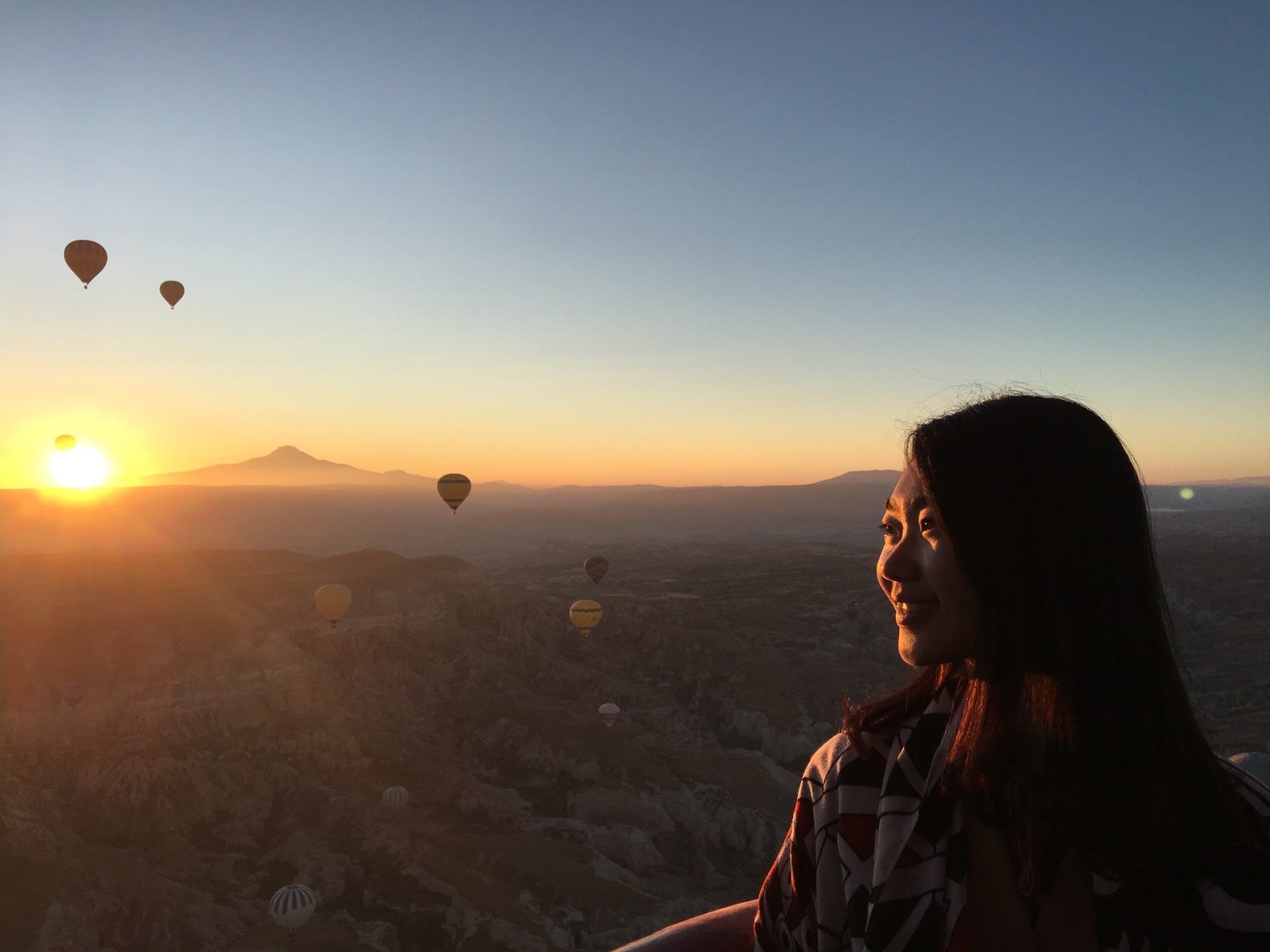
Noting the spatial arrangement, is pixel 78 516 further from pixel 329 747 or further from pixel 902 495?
pixel 902 495

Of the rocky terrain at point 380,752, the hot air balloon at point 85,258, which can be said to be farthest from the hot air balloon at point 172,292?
the rocky terrain at point 380,752

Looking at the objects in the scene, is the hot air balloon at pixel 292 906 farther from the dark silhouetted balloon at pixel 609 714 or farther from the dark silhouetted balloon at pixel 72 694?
the dark silhouetted balloon at pixel 609 714

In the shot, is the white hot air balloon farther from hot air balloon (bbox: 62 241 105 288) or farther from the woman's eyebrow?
the woman's eyebrow

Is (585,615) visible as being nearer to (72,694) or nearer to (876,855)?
(72,694)

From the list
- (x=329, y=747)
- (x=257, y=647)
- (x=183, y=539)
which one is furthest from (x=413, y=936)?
(x=183, y=539)

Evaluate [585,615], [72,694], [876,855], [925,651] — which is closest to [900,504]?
[925,651]

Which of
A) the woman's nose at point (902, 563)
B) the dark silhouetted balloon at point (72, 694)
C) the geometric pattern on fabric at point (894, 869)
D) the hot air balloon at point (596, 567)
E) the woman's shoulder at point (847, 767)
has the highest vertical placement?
the woman's nose at point (902, 563)

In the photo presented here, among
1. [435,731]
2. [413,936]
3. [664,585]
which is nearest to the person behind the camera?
[413,936]
